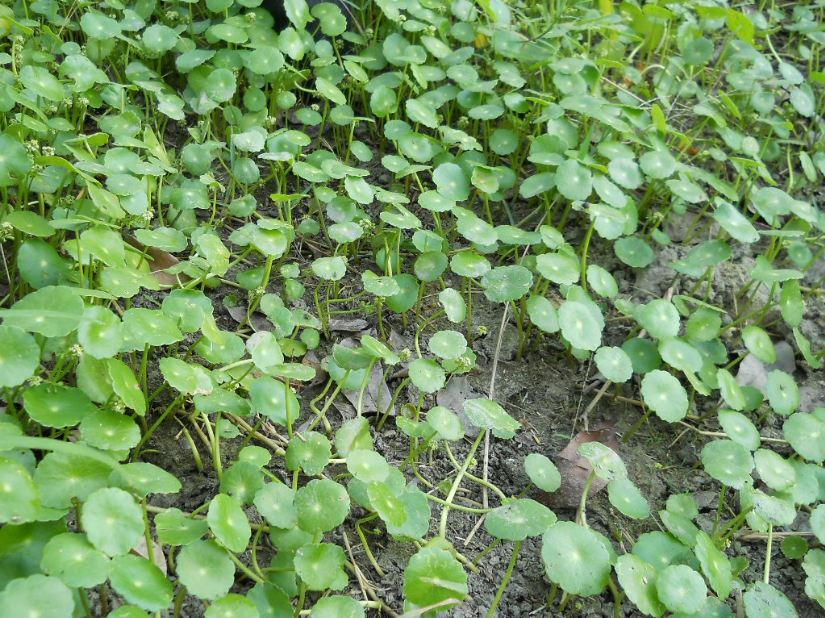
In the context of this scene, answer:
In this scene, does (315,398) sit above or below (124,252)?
below

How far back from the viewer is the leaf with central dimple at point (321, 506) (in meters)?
1.52

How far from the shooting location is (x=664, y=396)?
6.46 ft

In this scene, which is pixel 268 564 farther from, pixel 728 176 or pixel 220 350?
pixel 728 176

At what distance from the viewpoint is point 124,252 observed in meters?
1.86

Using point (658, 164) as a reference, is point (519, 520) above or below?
below

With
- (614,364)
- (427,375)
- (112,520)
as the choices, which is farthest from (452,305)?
(112,520)

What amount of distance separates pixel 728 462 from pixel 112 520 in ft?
4.64

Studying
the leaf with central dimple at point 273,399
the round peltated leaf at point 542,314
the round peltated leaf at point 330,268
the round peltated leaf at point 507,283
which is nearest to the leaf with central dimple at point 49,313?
the leaf with central dimple at point 273,399

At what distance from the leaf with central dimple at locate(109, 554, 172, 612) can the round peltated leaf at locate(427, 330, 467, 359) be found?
0.81 m

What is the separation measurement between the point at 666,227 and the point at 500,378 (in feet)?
3.09

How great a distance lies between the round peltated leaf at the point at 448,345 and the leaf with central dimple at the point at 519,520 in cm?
39

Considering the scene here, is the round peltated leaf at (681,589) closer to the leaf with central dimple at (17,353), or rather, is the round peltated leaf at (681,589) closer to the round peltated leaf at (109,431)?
the round peltated leaf at (109,431)

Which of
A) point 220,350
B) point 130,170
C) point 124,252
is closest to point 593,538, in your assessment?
point 220,350

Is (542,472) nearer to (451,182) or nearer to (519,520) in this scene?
(519,520)
